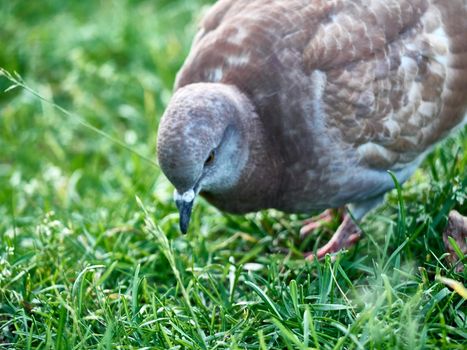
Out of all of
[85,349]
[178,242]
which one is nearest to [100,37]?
[178,242]

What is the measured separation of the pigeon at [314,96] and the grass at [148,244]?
0.39 m

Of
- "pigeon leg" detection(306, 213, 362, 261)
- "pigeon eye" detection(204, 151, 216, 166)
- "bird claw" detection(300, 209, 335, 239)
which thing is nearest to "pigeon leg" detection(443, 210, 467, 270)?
"pigeon leg" detection(306, 213, 362, 261)

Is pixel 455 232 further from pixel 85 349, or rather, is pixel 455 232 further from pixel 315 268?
pixel 85 349

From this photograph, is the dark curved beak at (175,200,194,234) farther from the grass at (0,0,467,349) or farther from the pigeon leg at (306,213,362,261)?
the pigeon leg at (306,213,362,261)

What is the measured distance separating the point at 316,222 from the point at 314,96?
120 centimetres

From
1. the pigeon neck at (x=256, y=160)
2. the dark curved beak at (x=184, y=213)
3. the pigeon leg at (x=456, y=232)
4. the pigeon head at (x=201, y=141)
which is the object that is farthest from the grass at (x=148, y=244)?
the pigeon neck at (x=256, y=160)

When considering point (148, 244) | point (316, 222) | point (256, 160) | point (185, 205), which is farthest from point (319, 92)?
point (148, 244)

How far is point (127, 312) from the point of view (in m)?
4.18

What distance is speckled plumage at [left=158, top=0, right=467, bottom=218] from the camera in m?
4.69

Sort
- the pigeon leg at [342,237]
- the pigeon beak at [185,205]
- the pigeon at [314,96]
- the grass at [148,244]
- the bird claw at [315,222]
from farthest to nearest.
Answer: the bird claw at [315,222], the pigeon leg at [342,237], the pigeon at [314,96], the pigeon beak at [185,205], the grass at [148,244]

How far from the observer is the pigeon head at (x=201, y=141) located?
436 cm

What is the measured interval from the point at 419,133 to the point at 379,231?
67cm

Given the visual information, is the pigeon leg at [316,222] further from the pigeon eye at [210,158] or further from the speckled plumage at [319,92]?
the pigeon eye at [210,158]

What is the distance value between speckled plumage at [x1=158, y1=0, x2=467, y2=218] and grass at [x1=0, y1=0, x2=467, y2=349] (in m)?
0.40
